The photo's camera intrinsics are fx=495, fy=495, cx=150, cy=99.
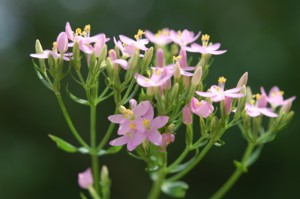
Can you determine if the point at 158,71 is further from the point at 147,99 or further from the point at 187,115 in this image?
the point at 187,115

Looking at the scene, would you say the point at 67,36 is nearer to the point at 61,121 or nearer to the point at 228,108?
the point at 228,108

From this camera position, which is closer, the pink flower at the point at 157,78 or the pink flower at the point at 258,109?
the pink flower at the point at 157,78

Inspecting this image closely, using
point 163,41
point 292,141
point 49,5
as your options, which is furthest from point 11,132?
point 163,41

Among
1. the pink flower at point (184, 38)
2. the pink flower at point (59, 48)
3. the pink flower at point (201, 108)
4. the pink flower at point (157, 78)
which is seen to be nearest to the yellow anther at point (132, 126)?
the pink flower at point (157, 78)

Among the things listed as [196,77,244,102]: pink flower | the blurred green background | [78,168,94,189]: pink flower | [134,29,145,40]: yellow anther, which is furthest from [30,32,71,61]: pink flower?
the blurred green background

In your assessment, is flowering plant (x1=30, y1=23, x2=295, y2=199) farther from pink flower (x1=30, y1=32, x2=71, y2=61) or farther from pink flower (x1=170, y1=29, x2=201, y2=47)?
pink flower (x1=170, y1=29, x2=201, y2=47)

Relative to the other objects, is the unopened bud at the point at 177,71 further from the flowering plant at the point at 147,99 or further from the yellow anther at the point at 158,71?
the yellow anther at the point at 158,71
